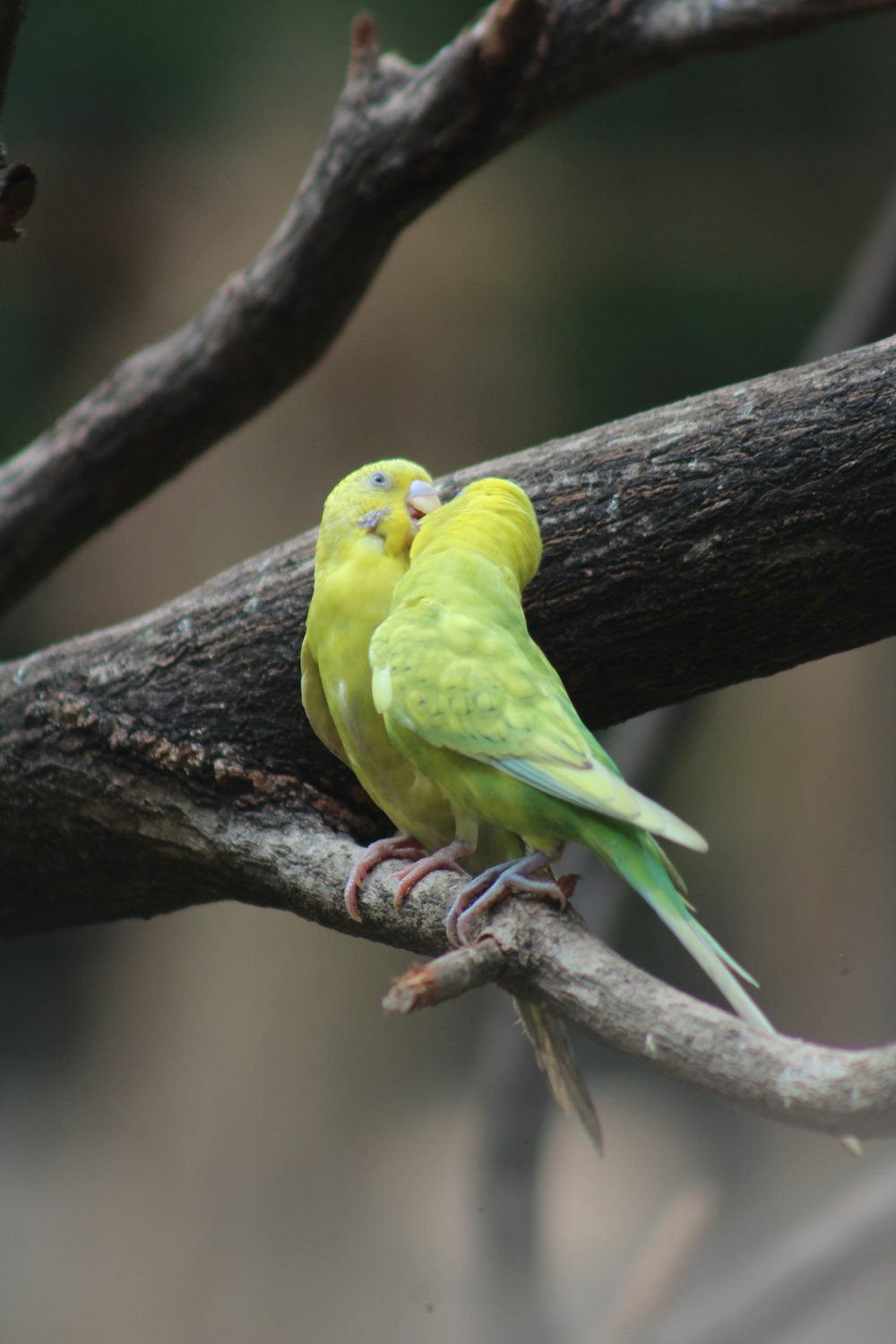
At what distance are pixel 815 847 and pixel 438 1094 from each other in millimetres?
2234

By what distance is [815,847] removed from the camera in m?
5.07

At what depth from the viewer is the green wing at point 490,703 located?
142 centimetres

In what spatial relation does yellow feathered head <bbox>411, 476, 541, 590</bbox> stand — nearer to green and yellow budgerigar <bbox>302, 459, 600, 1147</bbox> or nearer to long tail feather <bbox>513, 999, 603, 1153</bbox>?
green and yellow budgerigar <bbox>302, 459, 600, 1147</bbox>

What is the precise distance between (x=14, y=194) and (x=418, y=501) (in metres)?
0.81

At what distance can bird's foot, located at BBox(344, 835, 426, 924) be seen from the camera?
1830 mm

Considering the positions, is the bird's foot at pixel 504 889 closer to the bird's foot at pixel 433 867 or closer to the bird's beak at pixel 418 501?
the bird's foot at pixel 433 867

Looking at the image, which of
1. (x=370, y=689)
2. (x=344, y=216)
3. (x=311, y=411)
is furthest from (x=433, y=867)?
(x=311, y=411)

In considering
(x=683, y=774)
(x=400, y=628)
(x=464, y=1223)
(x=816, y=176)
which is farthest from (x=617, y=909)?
(x=816, y=176)

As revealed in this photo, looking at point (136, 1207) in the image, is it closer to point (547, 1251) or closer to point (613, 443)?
point (547, 1251)

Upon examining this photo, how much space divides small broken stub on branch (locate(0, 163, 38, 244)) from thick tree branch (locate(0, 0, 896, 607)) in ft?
4.70

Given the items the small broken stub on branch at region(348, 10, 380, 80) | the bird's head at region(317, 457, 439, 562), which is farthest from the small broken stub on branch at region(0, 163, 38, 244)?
the small broken stub on branch at region(348, 10, 380, 80)

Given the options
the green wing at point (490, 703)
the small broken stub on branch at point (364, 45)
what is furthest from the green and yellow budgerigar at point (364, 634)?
the small broken stub on branch at point (364, 45)

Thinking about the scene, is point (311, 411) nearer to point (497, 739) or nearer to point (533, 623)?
point (533, 623)

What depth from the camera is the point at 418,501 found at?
2004mm
